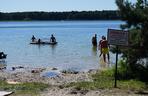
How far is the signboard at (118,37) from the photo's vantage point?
45.4ft

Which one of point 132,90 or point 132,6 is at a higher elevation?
point 132,6

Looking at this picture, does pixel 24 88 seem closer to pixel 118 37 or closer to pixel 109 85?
pixel 109 85

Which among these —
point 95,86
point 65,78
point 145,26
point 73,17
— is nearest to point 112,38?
point 95,86

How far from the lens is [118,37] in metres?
13.9

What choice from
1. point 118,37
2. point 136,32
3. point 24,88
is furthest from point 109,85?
point 136,32

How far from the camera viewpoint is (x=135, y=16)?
16.9 m

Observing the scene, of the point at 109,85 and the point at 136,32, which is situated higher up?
the point at 136,32

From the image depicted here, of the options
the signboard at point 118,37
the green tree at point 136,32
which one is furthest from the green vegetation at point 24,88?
the green tree at point 136,32

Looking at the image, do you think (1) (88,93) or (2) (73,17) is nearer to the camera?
(1) (88,93)

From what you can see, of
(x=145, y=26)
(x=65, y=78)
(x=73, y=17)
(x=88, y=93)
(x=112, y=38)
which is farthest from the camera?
(x=73, y=17)

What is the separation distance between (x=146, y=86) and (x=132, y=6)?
372 cm

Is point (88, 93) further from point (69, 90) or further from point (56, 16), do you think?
point (56, 16)

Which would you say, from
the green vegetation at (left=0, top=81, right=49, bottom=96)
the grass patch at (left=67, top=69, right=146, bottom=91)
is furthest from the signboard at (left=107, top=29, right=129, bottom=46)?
the green vegetation at (left=0, top=81, right=49, bottom=96)

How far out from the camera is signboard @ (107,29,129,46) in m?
13.8
